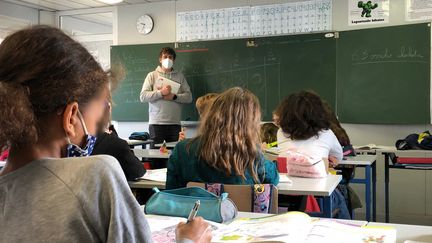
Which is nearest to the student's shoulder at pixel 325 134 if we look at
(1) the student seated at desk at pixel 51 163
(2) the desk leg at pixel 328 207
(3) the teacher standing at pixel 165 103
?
(2) the desk leg at pixel 328 207

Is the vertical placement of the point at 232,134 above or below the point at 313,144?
above

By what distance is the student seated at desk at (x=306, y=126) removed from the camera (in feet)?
10.5

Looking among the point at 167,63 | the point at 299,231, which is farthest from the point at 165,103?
the point at 299,231

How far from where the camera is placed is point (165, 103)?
5883 millimetres

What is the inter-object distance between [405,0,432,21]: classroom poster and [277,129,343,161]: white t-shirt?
2.50m

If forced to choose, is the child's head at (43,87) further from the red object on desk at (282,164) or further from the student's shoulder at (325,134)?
the student's shoulder at (325,134)

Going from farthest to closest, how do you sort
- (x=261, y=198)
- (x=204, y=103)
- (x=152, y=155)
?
1. (x=152, y=155)
2. (x=204, y=103)
3. (x=261, y=198)

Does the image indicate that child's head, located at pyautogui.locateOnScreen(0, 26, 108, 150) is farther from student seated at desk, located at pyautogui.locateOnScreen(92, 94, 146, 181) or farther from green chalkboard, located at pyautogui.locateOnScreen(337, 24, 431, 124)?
green chalkboard, located at pyautogui.locateOnScreen(337, 24, 431, 124)

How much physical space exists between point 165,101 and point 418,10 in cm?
322

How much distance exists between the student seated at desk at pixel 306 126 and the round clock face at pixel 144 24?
369cm

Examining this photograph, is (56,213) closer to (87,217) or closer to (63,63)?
(87,217)

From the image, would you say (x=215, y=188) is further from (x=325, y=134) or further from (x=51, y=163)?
(x=325, y=134)

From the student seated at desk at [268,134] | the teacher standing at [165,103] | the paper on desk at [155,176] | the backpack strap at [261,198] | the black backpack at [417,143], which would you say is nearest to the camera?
the backpack strap at [261,198]

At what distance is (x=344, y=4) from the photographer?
5.40 m
